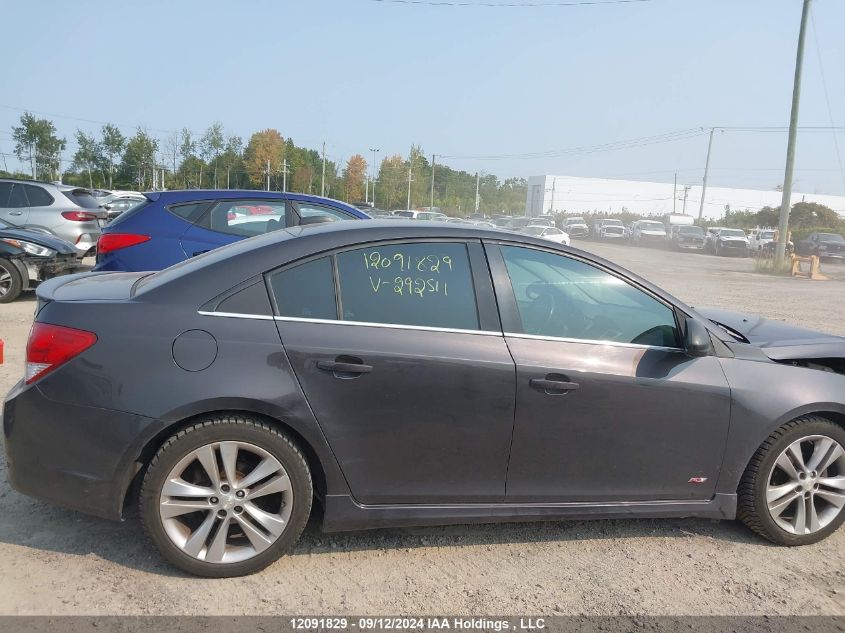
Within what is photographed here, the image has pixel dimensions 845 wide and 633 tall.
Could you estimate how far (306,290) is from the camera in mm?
3121

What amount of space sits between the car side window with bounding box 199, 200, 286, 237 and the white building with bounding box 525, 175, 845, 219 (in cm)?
8438

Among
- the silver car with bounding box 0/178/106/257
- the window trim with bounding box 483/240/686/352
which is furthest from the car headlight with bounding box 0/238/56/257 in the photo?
the window trim with bounding box 483/240/686/352

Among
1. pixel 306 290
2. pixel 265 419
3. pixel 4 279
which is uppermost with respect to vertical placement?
pixel 306 290

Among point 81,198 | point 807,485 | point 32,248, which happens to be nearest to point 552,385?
point 807,485

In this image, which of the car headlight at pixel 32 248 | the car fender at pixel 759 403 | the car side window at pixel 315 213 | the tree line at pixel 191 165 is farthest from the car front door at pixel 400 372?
the tree line at pixel 191 165

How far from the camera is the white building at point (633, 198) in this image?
9088 cm

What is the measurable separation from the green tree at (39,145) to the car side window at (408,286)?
63.3 metres

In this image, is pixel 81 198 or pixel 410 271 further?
pixel 81 198

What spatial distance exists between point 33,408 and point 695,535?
3314 mm

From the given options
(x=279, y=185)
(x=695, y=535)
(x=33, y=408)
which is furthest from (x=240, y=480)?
(x=279, y=185)

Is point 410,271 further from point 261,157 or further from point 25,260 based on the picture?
point 261,157

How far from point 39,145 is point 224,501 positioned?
212ft

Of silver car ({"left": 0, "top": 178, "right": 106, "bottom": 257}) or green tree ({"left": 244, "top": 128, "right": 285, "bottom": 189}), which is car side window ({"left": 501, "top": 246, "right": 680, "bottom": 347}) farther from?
green tree ({"left": 244, "top": 128, "right": 285, "bottom": 189})

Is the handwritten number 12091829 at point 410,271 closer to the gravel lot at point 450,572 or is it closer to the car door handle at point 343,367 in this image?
the car door handle at point 343,367
